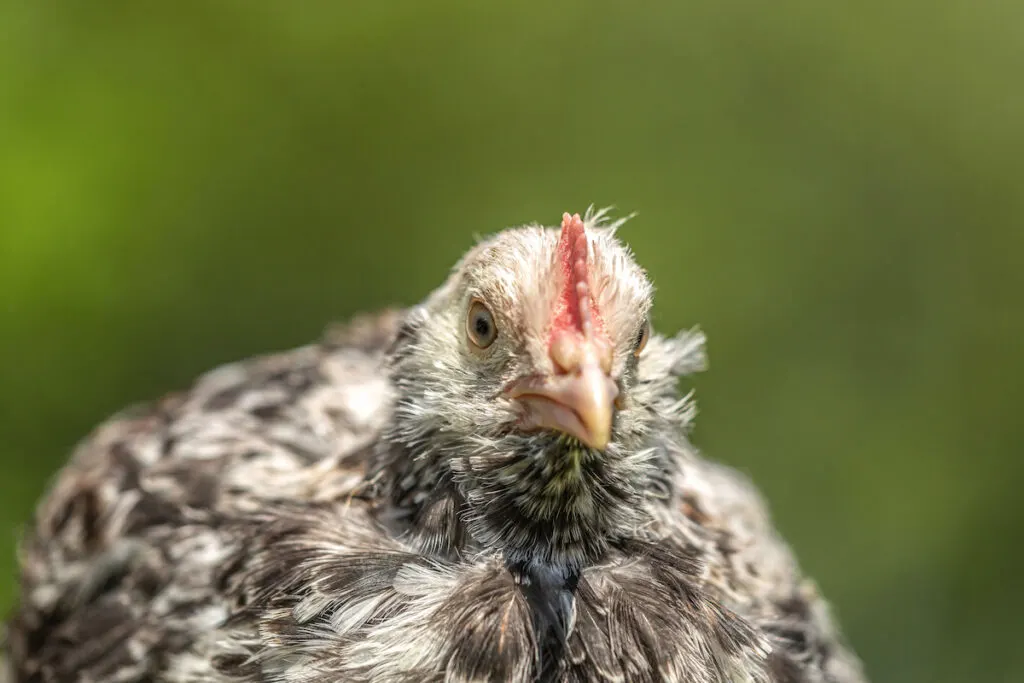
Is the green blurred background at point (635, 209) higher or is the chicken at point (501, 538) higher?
the green blurred background at point (635, 209)

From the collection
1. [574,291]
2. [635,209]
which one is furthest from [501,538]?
[635,209]

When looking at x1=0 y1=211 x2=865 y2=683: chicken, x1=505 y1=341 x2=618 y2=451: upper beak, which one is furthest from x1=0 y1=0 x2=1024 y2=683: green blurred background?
x1=505 y1=341 x2=618 y2=451: upper beak

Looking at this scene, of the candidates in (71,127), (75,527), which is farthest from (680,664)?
(71,127)

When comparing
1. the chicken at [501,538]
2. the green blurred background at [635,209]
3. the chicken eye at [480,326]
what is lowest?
the chicken at [501,538]

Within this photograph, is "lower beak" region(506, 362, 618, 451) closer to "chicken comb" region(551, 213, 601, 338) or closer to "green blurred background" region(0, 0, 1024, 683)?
"chicken comb" region(551, 213, 601, 338)

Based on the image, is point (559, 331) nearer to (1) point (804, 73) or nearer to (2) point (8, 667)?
(2) point (8, 667)

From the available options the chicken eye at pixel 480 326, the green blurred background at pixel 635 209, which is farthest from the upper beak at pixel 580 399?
the green blurred background at pixel 635 209

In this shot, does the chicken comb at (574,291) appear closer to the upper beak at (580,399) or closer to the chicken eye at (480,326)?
the upper beak at (580,399)
